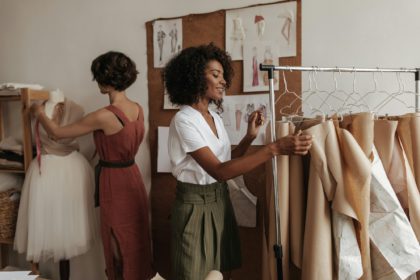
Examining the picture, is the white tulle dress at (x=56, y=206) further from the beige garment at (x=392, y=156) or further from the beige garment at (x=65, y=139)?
the beige garment at (x=392, y=156)

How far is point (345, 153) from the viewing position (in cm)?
103

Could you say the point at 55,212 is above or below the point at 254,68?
below

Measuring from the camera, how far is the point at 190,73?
4.26 ft

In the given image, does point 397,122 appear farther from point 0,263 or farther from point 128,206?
point 0,263

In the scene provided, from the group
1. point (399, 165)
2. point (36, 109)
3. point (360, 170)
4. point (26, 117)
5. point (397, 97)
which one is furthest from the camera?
point (26, 117)

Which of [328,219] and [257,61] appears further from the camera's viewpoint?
[257,61]

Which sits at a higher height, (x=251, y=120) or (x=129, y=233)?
(x=251, y=120)

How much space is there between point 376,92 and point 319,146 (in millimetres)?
664

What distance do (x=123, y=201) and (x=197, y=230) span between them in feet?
1.91

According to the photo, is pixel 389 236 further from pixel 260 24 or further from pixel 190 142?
pixel 260 24

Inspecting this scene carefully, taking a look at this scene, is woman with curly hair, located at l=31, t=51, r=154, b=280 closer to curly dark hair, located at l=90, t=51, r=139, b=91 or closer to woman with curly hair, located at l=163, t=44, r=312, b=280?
curly dark hair, located at l=90, t=51, r=139, b=91

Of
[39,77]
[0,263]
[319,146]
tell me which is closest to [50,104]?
[39,77]

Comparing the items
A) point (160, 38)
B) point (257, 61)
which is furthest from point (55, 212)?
point (257, 61)

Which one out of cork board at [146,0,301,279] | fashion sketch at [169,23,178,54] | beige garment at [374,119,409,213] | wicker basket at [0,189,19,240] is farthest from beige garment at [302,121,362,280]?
wicker basket at [0,189,19,240]
